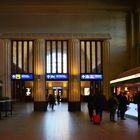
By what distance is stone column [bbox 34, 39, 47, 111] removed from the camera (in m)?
31.7

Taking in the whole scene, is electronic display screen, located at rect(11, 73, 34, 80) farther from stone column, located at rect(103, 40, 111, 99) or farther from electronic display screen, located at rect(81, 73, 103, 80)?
stone column, located at rect(103, 40, 111, 99)

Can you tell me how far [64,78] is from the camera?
32.6 m

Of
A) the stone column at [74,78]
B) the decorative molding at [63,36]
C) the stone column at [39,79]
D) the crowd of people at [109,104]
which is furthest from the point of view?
the stone column at [74,78]

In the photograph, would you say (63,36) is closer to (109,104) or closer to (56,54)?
(56,54)

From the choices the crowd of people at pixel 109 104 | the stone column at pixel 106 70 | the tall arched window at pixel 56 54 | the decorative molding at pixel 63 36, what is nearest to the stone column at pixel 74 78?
the decorative molding at pixel 63 36

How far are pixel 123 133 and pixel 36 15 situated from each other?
19837 millimetres

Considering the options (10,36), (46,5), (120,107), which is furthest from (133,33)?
(120,107)

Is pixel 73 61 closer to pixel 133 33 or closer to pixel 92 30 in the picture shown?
pixel 92 30

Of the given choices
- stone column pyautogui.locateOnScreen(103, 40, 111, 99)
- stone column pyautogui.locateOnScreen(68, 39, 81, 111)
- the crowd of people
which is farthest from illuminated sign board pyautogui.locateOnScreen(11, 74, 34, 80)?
the crowd of people

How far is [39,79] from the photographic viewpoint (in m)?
31.8

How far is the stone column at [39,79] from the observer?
104 ft

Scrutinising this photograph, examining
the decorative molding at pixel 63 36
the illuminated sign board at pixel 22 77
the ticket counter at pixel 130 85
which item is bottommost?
the ticket counter at pixel 130 85

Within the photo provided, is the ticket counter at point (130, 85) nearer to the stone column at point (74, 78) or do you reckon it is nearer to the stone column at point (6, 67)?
the stone column at point (74, 78)

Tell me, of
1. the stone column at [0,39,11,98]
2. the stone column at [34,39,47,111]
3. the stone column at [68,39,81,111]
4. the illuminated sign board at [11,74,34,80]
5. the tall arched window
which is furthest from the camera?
the tall arched window
